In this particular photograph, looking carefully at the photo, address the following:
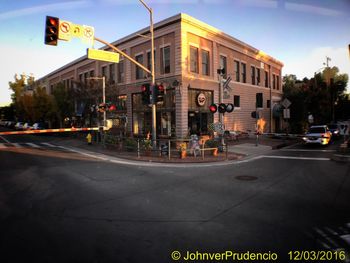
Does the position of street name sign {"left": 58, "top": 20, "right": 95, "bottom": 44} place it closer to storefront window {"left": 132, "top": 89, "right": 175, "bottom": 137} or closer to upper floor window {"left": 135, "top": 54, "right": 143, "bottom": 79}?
storefront window {"left": 132, "top": 89, "right": 175, "bottom": 137}

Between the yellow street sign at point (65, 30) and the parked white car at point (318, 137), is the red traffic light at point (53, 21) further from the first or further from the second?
the parked white car at point (318, 137)

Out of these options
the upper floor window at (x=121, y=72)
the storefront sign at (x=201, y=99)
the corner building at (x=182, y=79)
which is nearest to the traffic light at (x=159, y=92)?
the corner building at (x=182, y=79)

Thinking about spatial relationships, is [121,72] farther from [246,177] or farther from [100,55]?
[246,177]

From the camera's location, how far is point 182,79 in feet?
66.6

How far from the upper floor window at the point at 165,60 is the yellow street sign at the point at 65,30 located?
11397mm

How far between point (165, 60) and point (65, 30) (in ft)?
38.5

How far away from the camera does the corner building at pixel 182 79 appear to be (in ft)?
68.0

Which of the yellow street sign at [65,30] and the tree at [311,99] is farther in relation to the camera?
the tree at [311,99]

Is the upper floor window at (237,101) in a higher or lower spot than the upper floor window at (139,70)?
lower

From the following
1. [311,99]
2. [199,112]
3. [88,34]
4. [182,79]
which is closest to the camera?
[88,34]

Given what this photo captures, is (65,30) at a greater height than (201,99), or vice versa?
(65,30)

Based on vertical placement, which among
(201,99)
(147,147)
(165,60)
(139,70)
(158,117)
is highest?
(165,60)

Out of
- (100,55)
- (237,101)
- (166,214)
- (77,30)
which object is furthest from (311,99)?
(166,214)

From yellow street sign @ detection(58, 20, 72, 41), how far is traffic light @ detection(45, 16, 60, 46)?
0.31 metres
